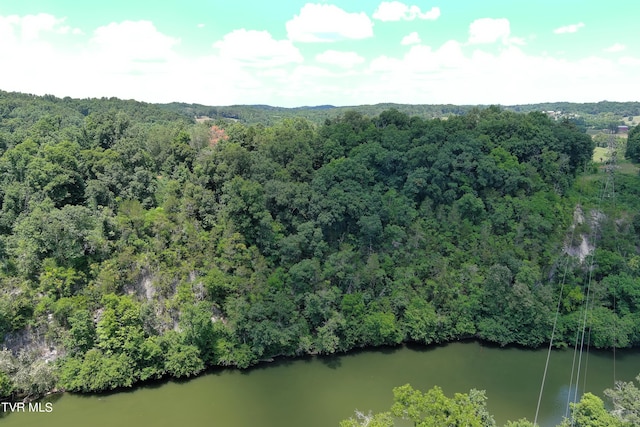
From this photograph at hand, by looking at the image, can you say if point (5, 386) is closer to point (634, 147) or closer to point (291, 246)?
point (291, 246)

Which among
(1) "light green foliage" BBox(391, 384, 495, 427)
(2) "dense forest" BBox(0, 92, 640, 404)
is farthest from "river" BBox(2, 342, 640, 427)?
(1) "light green foliage" BBox(391, 384, 495, 427)

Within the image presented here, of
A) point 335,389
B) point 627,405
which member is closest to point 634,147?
point 627,405

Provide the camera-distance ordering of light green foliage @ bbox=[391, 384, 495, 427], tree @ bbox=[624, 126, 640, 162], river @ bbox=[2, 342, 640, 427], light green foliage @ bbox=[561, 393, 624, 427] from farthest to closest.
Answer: tree @ bbox=[624, 126, 640, 162] < river @ bbox=[2, 342, 640, 427] < light green foliage @ bbox=[561, 393, 624, 427] < light green foliage @ bbox=[391, 384, 495, 427]

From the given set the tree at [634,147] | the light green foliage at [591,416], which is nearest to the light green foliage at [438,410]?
the light green foliage at [591,416]

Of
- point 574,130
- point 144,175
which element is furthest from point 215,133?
point 574,130

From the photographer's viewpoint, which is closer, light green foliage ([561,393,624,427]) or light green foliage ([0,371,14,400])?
light green foliage ([561,393,624,427])

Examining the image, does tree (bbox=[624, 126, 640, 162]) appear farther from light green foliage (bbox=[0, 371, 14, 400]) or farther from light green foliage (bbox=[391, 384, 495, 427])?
light green foliage (bbox=[0, 371, 14, 400])
